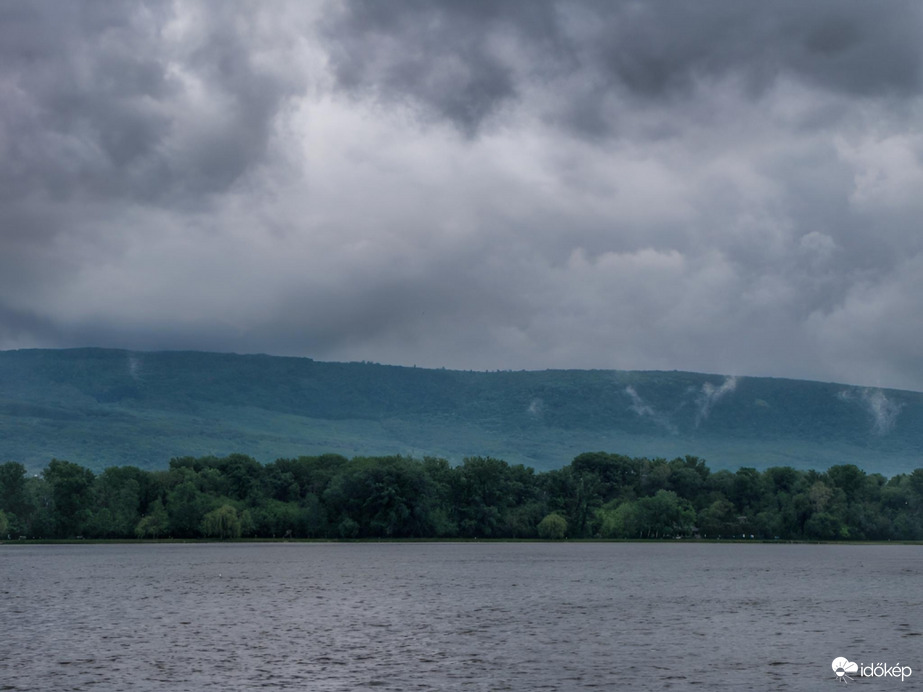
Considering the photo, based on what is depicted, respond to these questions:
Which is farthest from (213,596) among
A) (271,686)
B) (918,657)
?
(918,657)

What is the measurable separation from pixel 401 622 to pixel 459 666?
26.2 meters

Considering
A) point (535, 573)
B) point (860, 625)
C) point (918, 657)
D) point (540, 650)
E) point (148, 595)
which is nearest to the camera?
point (918, 657)

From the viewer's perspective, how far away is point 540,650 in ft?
239

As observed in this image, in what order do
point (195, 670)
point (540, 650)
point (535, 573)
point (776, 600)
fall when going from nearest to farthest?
point (195, 670) → point (540, 650) → point (776, 600) → point (535, 573)

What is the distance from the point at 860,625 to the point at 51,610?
72379mm

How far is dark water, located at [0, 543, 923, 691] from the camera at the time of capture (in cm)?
6159

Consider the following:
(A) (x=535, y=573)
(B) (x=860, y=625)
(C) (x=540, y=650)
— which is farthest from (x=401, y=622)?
(A) (x=535, y=573)

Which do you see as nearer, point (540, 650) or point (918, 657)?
point (918, 657)

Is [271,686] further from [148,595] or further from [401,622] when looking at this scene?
[148,595]

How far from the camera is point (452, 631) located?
277ft

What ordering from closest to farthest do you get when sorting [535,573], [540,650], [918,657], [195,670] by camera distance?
[195,670]
[918,657]
[540,650]
[535,573]

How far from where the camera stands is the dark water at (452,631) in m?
61.6

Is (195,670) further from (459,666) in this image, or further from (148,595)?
(148,595)

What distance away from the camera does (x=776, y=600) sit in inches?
4429
